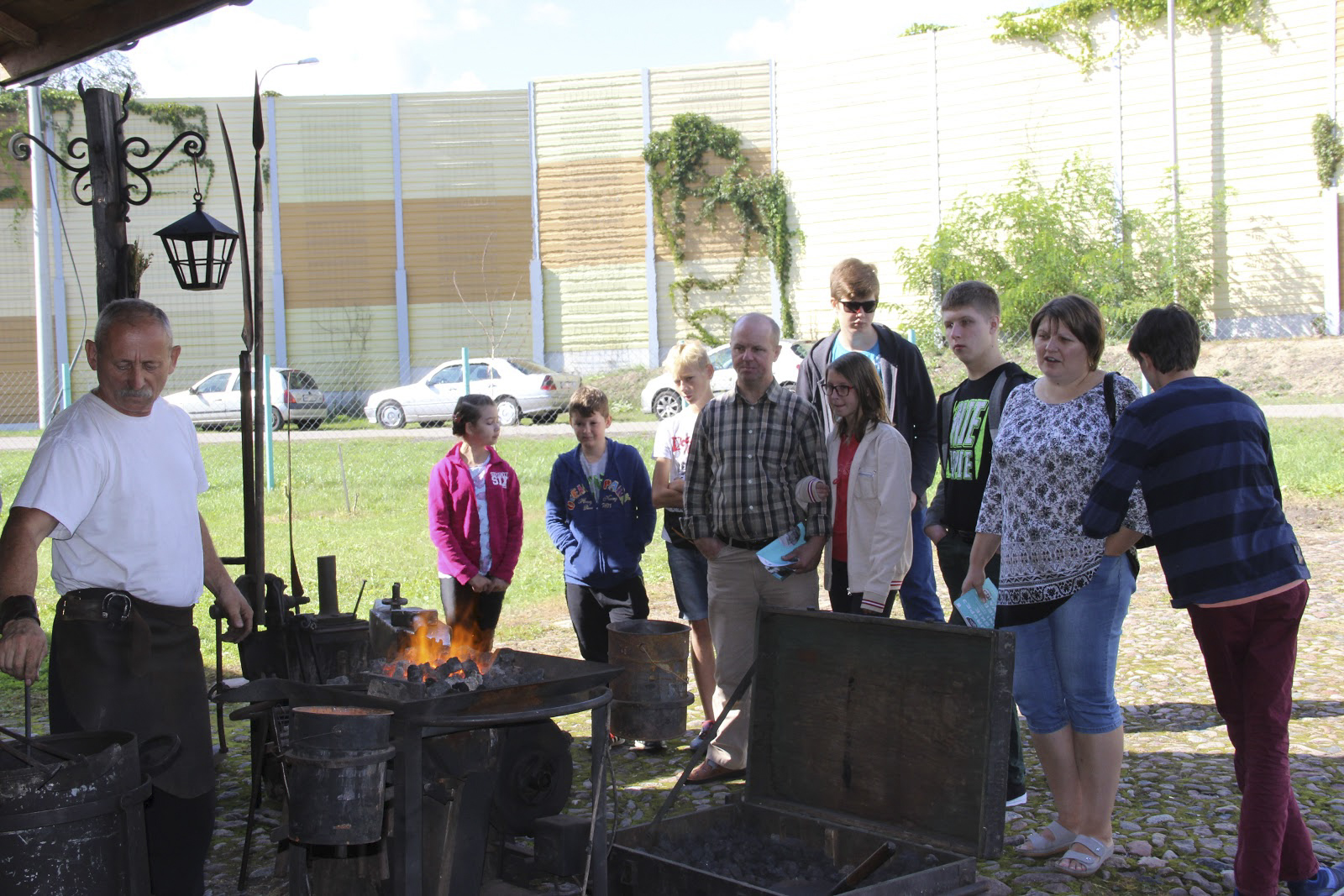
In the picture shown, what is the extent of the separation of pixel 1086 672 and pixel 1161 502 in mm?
638

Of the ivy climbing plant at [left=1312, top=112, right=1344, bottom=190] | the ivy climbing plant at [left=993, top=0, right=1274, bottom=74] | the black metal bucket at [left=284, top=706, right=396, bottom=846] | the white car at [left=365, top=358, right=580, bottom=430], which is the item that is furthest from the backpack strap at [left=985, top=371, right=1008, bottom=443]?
the ivy climbing plant at [left=993, top=0, right=1274, bottom=74]

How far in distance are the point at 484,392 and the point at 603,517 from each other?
15778mm

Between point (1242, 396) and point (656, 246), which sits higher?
point (656, 246)

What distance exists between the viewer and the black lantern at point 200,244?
5637 mm

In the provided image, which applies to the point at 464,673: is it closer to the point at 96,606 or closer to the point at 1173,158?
the point at 96,606

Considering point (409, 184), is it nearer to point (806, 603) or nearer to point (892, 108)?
point (892, 108)

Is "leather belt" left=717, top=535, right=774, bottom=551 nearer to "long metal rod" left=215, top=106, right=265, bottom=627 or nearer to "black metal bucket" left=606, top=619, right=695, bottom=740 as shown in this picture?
"black metal bucket" left=606, top=619, right=695, bottom=740

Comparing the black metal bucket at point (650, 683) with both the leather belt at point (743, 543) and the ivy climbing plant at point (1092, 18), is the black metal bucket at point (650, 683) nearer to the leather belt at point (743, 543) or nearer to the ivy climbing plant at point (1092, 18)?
the leather belt at point (743, 543)

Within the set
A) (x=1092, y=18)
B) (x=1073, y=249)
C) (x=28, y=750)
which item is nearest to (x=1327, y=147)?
(x=1073, y=249)

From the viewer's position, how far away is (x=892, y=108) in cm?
2586

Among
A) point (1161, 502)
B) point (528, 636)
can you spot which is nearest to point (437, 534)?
point (528, 636)

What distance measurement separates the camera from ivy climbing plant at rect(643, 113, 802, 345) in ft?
89.6

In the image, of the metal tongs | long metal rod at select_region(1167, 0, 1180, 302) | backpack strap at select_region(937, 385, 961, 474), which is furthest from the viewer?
long metal rod at select_region(1167, 0, 1180, 302)

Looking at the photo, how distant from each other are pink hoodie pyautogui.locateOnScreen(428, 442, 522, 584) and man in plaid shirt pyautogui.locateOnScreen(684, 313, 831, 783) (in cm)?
145
